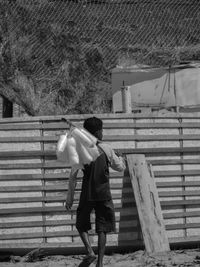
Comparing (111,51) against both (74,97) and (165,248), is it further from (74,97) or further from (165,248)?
(165,248)

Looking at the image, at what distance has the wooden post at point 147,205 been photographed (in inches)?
272

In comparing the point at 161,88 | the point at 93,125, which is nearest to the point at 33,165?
the point at 93,125

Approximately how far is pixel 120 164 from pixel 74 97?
8.22m

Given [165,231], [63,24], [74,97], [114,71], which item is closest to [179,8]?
[63,24]

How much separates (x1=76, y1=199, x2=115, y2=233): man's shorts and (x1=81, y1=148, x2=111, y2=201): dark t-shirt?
0.23ft

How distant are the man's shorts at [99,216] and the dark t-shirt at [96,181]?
0.07 meters

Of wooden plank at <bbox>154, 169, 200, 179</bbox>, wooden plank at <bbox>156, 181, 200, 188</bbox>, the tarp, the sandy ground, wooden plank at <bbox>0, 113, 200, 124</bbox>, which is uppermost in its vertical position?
the tarp

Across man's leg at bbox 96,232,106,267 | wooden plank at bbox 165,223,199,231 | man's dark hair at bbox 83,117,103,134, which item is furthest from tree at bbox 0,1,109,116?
man's leg at bbox 96,232,106,267

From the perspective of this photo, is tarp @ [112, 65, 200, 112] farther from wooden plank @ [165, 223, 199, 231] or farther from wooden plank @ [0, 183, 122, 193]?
wooden plank @ [0, 183, 122, 193]

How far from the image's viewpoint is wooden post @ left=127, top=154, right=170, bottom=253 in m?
6.91

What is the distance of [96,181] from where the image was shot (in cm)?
590

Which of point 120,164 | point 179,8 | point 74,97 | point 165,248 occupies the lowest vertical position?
point 165,248

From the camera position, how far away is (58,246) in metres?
6.96

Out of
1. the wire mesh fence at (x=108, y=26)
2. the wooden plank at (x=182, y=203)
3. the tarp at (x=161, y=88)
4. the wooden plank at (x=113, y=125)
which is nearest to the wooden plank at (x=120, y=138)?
the wooden plank at (x=113, y=125)
